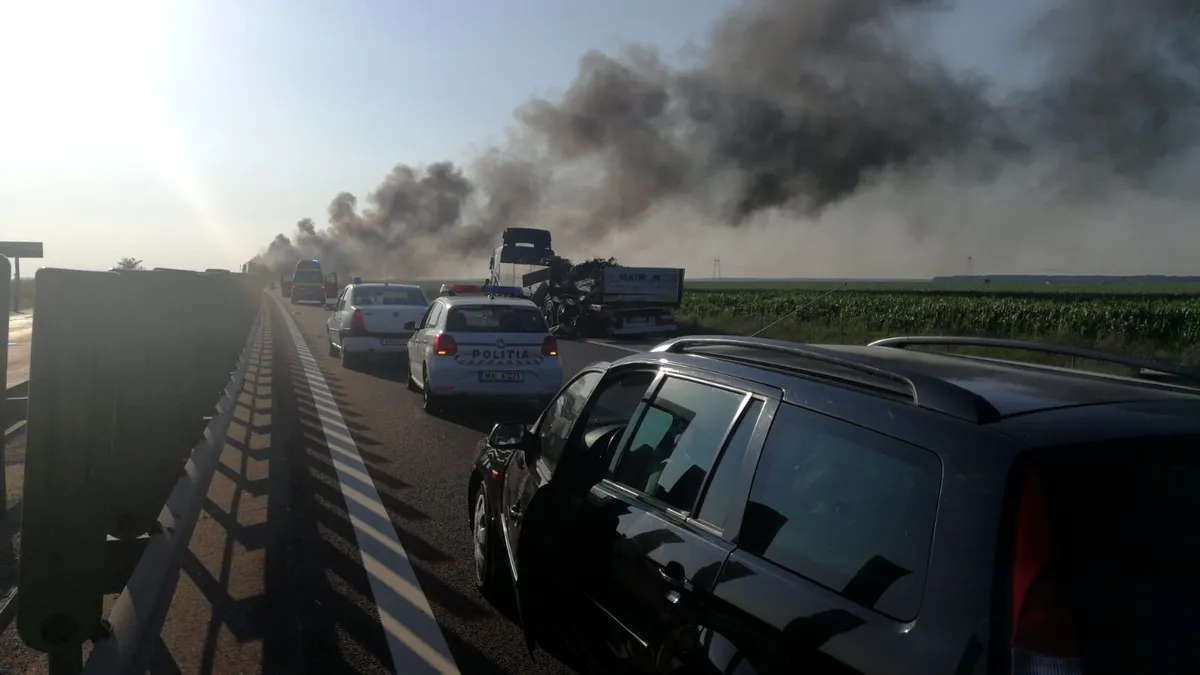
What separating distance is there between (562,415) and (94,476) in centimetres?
193

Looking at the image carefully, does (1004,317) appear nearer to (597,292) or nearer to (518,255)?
(597,292)

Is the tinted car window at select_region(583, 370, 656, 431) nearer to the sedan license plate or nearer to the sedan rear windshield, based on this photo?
the sedan license plate

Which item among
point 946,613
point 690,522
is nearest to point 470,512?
point 690,522

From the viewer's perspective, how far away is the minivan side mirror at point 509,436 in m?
4.67

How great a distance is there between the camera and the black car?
1.97 meters

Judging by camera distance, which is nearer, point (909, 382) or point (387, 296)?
point (909, 382)

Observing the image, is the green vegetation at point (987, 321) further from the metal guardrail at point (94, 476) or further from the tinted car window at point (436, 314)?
the metal guardrail at point (94, 476)

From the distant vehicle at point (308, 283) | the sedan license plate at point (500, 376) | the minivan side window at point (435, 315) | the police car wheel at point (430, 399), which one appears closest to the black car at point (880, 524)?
the sedan license plate at point (500, 376)

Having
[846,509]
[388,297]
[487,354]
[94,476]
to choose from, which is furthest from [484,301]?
[846,509]

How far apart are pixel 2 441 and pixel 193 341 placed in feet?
8.76

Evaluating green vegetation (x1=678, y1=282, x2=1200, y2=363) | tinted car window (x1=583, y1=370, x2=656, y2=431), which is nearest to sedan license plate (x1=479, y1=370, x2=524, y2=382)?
tinted car window (x1=583, y1=370, x2=656, y2=431)

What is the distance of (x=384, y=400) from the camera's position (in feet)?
44.7

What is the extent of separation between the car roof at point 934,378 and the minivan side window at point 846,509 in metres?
0.14

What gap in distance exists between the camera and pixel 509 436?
4.71 metres
